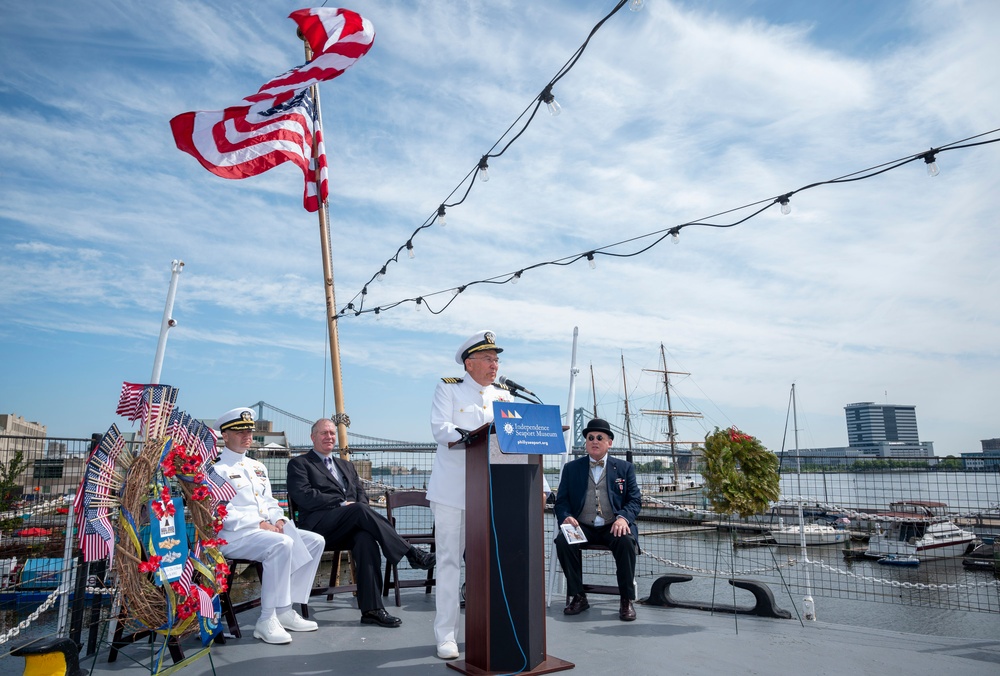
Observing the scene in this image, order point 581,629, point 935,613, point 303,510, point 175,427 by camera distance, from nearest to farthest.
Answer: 1. point 175,427
2. point 581,629
3. point 303,510
4. point 935,613

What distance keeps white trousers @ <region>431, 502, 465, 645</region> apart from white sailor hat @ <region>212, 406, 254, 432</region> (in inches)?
57.2

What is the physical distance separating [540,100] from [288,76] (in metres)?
3.15

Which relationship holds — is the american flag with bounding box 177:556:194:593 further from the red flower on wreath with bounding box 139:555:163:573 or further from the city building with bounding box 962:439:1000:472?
the city building with bounding box 962:439:1000:472

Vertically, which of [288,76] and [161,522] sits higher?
[288,76]

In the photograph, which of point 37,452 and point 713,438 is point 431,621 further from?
point 37,452

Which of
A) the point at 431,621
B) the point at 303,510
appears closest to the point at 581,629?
the point at 431,621

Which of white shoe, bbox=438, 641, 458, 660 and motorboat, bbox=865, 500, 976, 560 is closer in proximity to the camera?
white shoe, bbox=438, 641, 458, 660

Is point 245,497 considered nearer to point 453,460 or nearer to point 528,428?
point 453,460

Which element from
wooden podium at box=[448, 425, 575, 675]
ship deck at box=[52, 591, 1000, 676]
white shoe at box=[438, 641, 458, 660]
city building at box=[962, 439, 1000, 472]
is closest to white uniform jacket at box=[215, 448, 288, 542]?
ship deck at box=[52, 591, 1000, 676]

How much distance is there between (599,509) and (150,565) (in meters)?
2.89

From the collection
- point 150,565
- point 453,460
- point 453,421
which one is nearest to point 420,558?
point 453,460

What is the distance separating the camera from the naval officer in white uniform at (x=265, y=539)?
3799mm

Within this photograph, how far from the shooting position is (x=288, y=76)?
657 cm

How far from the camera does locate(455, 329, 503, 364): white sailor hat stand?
3.57 metres
